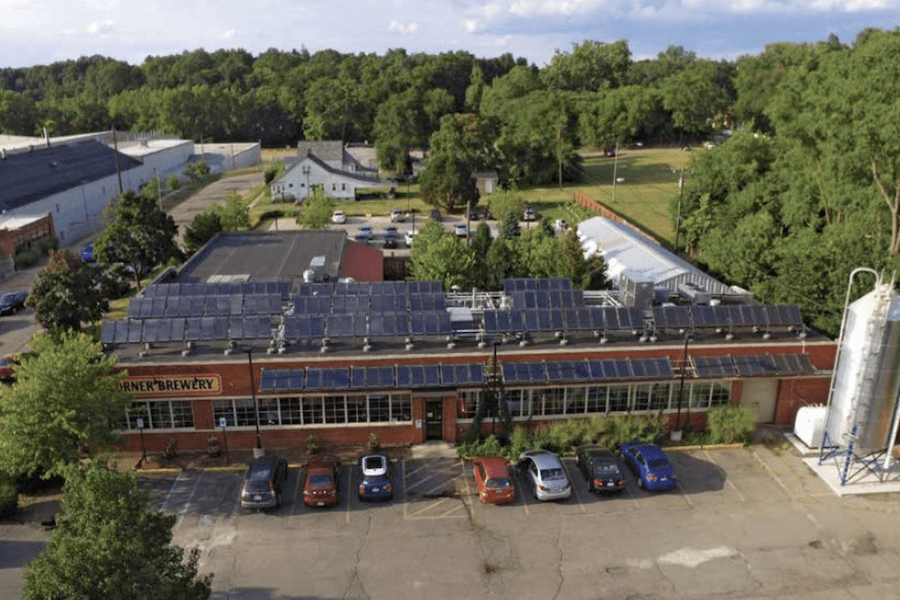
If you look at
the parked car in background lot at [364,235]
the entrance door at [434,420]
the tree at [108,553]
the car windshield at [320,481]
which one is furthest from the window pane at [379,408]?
the parked car in background lot at [364,235]

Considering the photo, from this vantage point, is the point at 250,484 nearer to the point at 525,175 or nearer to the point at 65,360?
the point at 65,360

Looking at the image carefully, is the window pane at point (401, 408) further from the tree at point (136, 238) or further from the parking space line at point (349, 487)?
the tree at point (136, 238)

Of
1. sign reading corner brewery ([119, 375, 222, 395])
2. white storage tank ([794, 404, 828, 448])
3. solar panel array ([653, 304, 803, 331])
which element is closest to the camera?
sign reading corner brewery ([119, 375, 222, 395])

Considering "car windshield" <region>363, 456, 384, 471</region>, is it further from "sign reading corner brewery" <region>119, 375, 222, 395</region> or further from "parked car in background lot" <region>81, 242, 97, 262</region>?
"parked car in background lot" <region>81, 242, 97, 262</region>

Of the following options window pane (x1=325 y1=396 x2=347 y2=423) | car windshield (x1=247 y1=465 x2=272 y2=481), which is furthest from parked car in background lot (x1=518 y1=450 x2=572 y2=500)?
car windshield (x1=247 y1=465 x2=272 y2=481)

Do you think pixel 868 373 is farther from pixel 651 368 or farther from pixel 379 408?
pixel 379 408

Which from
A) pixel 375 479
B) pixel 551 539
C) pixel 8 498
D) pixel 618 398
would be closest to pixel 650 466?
pixel 618 398

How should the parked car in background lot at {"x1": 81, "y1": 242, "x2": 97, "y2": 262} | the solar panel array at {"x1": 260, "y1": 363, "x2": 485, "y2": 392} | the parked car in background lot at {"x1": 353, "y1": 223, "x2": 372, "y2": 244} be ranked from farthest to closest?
the parked car in background lot at {"x1": 353, "y1": 223, "x2": 372, "y2": 244}
the parked car in background lot at {"x1": 81, "y1": 242, "x2": 97, "y2": 262}
the solar panel array at {"x1": 260, "y1": 363, "x2": 485, "y2": 392}

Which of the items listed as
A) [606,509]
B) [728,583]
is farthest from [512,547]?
[728,583]
